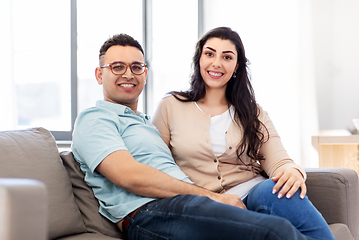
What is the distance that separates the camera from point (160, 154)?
1.39 metres

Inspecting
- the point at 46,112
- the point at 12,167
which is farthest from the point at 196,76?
the point at 46,112

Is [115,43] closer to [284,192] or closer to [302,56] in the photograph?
[284,192]

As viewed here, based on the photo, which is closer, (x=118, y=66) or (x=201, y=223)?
(x=201, y=223)

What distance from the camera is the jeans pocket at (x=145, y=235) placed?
112 cm

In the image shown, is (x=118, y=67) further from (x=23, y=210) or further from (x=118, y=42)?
(x=23, y=210)

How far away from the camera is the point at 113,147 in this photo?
122cm

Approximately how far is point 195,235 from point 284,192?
18.3 inches

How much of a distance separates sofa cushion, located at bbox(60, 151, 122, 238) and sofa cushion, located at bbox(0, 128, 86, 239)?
0.12 feet

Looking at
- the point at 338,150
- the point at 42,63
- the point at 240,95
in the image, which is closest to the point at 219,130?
the point at 240,95

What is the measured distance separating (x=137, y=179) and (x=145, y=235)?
175 millimetres

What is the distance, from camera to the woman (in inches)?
61.7

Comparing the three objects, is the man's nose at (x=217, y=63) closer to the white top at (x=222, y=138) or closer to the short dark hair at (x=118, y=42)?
the white top at (x=222, y=138)

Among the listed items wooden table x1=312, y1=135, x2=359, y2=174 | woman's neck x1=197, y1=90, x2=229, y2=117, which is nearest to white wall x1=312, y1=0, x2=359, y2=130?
wooden table x1=312, y1=135, x2=359, y2=174

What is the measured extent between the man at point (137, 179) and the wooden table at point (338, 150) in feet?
5.50
